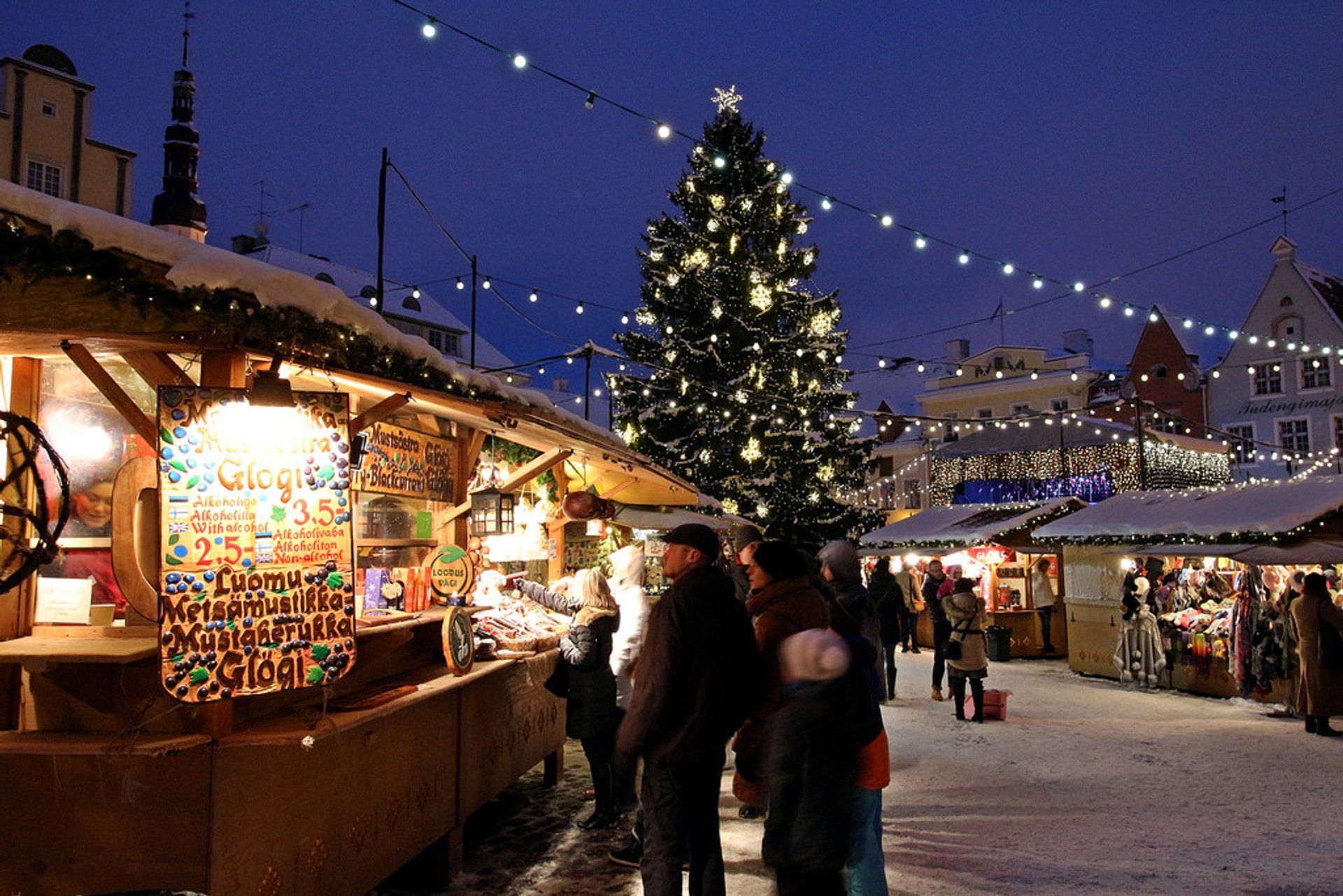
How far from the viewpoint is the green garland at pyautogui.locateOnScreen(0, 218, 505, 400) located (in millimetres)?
3738

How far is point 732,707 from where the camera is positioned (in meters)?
4.45

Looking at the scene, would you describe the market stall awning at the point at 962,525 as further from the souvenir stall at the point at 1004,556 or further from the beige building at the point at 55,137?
the beige building at the point at 55,137

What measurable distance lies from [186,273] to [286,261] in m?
33.1

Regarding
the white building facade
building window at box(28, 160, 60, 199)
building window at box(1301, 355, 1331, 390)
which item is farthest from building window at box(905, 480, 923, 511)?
building window at box(28, 160, 60, 199)

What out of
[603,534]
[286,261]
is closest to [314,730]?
[603,534]

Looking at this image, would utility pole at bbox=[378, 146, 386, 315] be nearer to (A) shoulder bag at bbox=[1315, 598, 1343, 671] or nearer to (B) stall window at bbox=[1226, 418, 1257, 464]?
(A) shoulder bag at bbox=[1315, 598, 1343, 671]

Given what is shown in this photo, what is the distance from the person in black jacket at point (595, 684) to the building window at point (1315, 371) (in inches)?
1306

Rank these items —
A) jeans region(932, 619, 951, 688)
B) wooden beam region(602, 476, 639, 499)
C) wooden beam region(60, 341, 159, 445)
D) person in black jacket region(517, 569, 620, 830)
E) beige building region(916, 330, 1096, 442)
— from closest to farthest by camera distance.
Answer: wooden beam region(60, 341, 159, 445)
person in black jacket region(517, 569, 620, 830)
jeans region(932, 619, 951, 688)
wooden beam region(602, 476, 639, 499)
beige building region(916, 330, 1096, 442)

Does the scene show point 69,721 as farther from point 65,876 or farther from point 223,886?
point 223,886

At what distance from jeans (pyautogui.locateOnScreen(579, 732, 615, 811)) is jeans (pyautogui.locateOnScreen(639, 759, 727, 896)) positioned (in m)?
2.54

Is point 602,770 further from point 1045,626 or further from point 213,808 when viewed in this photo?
point 1045,626

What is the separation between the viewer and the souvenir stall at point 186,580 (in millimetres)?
4004

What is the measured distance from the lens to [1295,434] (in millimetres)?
32750

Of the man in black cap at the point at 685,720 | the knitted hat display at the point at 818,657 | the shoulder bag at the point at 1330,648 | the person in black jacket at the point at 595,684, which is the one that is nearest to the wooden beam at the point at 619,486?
the person in black jacket at the point at 595,684
